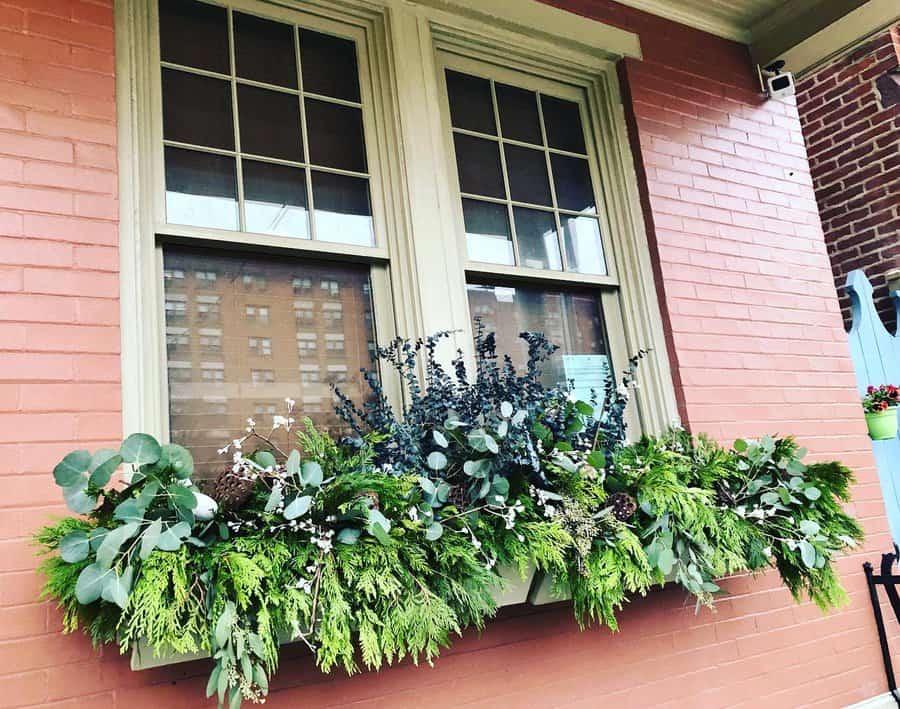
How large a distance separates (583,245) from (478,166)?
1.77 feet

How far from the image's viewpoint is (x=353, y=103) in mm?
2645

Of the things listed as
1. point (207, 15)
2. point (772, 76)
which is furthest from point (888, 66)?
point (207, 15)

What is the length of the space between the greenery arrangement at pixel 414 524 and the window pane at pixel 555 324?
0.16 m

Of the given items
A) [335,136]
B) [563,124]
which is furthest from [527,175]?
[335,136]

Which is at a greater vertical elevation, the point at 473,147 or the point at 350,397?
the point at 473,147

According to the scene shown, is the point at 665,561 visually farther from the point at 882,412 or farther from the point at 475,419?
the point at 882,412

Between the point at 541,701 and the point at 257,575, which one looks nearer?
the point at 257,575

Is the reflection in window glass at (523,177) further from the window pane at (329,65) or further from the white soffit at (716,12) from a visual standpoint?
the white soffit at (716,12)

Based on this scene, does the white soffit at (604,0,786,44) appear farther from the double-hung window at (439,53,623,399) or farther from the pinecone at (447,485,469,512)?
the pinecone at (447,485,469,512)

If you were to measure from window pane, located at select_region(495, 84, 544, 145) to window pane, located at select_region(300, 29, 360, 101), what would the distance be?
63 cm

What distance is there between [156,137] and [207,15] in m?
0.52

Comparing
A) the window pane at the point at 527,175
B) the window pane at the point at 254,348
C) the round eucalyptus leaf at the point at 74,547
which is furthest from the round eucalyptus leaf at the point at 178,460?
the window pane at the point at 527,175

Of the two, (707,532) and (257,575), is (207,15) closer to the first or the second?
(257,575)

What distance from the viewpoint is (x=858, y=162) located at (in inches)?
196
